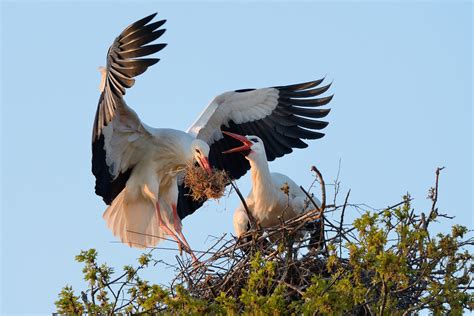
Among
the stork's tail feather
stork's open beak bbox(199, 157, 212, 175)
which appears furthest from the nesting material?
the stork's tail feather

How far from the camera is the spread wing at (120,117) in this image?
7.79 metres

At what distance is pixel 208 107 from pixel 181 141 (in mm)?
663

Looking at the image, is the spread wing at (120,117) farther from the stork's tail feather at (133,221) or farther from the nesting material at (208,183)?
the nesting material at (208,183)

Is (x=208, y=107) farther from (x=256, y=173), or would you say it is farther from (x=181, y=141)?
(x=256, y=173)

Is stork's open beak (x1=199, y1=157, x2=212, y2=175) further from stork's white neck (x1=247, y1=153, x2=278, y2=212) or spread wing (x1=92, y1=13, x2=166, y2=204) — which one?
spread wing (x1=92, y1=13, x2=166, y2=204)

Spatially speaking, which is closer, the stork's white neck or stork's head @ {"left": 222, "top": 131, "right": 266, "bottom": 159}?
the stork's white neck

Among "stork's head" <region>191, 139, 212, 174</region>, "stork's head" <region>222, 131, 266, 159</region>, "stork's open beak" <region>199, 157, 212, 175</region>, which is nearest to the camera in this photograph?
"stork's head" <region>222, 131, 266, 159</region>

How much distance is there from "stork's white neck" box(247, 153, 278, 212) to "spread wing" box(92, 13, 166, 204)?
112 cm

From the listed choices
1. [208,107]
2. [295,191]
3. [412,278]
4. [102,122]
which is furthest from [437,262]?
[208,107]

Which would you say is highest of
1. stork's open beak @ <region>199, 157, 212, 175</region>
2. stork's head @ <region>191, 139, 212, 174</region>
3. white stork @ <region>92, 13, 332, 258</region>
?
white stork @ <region>92, 13, 332, 258</region>

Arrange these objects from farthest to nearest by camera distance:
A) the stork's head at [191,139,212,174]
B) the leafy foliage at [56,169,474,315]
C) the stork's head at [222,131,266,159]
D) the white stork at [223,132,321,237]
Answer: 1. the stork's head at [191,139,212,174]
2. the stork's head at [222,131,266,159]
3. the white stork at [223,132,321,237]
4. the leafy foliage at [56,169,474,315]

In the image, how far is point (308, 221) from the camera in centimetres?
664

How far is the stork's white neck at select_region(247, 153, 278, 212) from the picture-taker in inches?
320

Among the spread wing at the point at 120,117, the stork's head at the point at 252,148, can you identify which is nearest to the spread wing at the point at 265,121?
the spread wing at the point at 120,117
